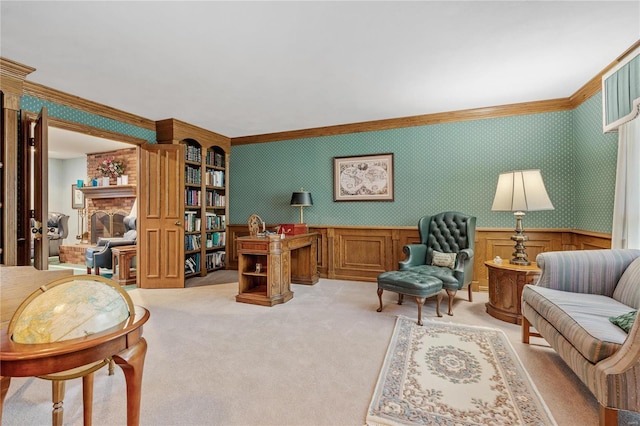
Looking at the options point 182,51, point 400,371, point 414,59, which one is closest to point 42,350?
point 400,371

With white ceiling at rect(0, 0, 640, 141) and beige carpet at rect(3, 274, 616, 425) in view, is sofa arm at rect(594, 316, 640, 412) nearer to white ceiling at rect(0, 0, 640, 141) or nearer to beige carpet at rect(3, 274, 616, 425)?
beige carpet at rect(3, 274, 616, 425)

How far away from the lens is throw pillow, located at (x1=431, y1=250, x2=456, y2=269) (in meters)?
3.56

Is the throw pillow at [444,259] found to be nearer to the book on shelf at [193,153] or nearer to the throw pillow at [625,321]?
the throw pillow at [625,321]

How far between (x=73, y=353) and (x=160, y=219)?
380 cm

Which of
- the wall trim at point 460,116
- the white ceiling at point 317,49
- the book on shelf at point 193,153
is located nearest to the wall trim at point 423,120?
the wall trim at point 460,116

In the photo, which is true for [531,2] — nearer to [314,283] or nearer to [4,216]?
[314,283]

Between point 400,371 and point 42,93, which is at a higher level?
point 42,93

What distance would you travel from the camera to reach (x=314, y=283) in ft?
14.9

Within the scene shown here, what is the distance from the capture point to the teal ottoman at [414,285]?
288cm

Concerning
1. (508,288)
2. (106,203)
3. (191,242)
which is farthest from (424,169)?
(106,203)

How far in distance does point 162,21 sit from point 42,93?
2.23m

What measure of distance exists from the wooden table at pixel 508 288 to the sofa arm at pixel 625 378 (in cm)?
154

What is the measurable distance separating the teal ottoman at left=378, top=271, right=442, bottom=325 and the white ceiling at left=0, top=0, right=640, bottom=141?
6.81ft

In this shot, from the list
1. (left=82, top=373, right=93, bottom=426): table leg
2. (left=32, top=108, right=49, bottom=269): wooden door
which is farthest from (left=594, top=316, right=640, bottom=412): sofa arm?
(left=32, top=108, right=49, bottom=269): wooden door
